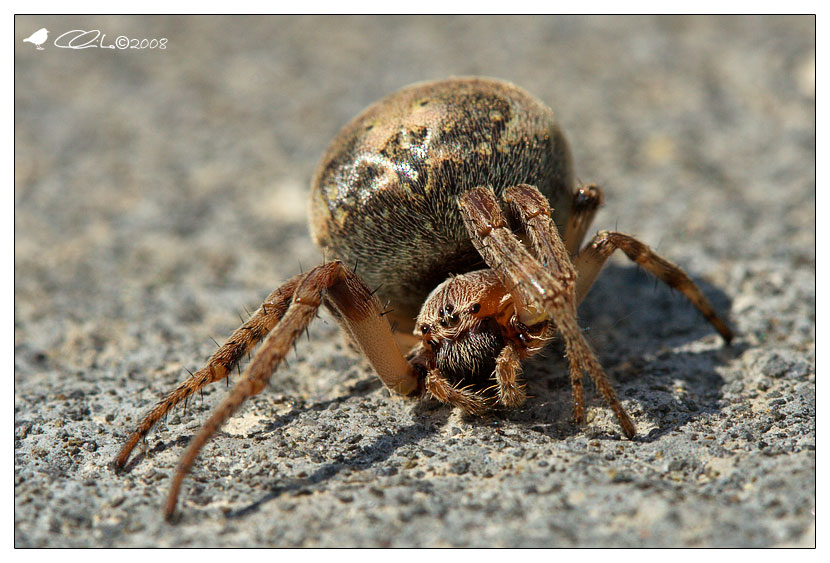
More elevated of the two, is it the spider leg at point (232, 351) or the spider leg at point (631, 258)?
the spider leg at point (232, 351)

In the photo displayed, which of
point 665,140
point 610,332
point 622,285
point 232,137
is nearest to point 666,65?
point 665,140
